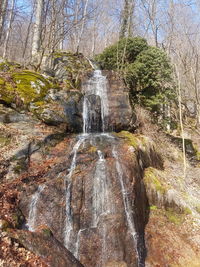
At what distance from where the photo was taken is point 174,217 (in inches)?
269

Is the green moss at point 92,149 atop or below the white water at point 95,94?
below

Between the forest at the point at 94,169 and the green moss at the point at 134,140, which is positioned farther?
the green moss at the point at 134,140

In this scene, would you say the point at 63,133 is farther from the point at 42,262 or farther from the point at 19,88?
the point at 42,262

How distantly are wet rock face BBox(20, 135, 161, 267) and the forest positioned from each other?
27 millimetres

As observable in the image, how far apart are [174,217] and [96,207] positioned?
306 cm

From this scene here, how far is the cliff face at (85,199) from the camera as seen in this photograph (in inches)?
199

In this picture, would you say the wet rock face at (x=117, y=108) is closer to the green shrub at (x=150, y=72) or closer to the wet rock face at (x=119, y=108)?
the wet rock face at (x=119, y=108)

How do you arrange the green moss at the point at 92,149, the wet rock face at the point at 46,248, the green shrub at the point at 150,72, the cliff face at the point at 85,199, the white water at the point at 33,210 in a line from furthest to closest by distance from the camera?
the green shrub at the point at 150,72
the green moss at the point at 92,149
the white water at the point at 33,210
the cliff face at the point at 85,199
the wet rock face at the point at 46,248

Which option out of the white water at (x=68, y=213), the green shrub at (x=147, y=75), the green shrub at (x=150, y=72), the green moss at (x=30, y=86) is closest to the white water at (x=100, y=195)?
the white water at (x=68, y=213)

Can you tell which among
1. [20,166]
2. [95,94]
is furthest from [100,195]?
[95,94]

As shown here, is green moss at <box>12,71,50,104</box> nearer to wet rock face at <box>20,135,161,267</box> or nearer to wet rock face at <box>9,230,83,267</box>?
wet rock face at <box>20,135,161,267</box>

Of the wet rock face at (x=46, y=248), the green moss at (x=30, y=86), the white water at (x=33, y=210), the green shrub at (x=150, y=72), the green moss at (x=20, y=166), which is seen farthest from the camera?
the green shrub at (x=150, y=72)

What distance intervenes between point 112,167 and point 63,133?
297 centimetres

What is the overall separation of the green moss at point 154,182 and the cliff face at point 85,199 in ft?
0.13
